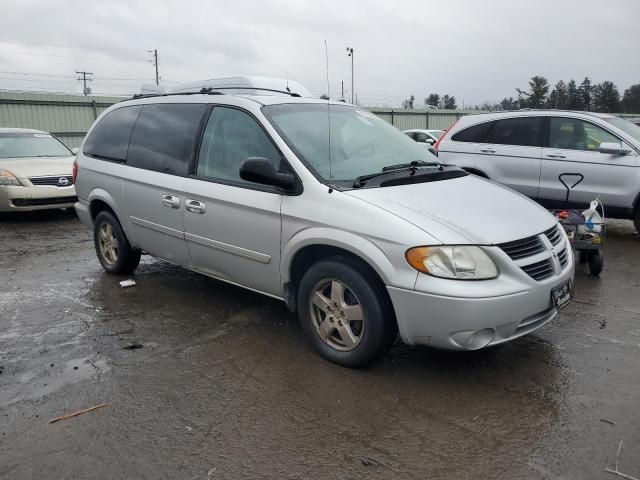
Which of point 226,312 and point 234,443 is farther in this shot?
point 226,312

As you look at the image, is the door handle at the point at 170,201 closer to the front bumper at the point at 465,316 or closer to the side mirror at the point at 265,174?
the side mirror at the point at 265,174

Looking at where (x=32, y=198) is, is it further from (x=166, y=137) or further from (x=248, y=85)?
(x=248, y=85)

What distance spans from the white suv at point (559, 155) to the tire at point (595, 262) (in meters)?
1.29

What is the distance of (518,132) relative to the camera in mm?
7852

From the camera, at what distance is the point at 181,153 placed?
4.67 metres

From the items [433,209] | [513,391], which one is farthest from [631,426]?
[433,209]

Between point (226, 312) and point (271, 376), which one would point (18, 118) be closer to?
point (226, 312)

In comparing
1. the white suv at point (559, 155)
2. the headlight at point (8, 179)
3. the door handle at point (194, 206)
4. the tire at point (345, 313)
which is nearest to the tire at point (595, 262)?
the white suv at point (559, 155)

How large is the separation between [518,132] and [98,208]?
18.5ft

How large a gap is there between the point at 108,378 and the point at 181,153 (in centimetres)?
196

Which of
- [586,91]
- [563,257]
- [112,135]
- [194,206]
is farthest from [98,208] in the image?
[586,91]

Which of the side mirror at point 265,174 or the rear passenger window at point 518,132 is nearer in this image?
the side mirror at point 265,174

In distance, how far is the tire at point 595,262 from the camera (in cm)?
561

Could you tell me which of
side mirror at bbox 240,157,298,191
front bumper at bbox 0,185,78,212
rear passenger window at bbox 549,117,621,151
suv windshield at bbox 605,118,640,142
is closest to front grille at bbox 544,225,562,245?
side mirror at bbox 240,157,298,191
